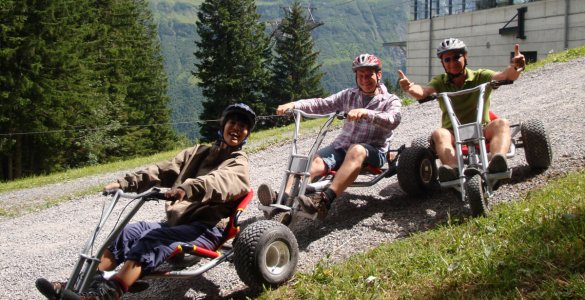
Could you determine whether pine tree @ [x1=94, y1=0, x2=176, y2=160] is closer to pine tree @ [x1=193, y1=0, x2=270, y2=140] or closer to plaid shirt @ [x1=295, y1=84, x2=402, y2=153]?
pine tree @ [x1=193, y1=0, x2=270, y2=140]

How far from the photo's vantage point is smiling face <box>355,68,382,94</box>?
5656mm

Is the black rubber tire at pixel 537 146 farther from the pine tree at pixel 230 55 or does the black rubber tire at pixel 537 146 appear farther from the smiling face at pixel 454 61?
the pine tree at pixel 230 55

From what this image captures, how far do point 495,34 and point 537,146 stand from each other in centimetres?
2091

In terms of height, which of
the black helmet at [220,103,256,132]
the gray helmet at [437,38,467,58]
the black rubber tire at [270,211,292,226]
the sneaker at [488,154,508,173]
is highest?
the gray helmet at [437,38,467,58]

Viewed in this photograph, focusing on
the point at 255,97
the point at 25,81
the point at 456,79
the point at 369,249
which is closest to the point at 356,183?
the point at 369,249

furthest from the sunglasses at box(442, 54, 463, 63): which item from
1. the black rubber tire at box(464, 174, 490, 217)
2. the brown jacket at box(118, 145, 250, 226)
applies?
the brown jacket at box(118, 145, 250, 226)

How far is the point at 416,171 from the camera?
5.65 m

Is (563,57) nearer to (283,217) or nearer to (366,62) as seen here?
(366,62)

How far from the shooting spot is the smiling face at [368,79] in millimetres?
5656

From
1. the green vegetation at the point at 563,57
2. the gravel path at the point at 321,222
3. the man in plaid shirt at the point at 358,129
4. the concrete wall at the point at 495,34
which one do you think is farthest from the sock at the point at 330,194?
the concrete wall at the point at 495,34

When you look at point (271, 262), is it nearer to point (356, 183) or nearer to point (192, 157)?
point (192, 157)

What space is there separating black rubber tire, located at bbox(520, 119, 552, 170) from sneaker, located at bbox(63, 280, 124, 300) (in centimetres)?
408

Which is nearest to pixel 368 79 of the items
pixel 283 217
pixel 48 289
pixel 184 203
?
pixel 283 217

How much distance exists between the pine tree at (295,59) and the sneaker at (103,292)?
4705 cm
